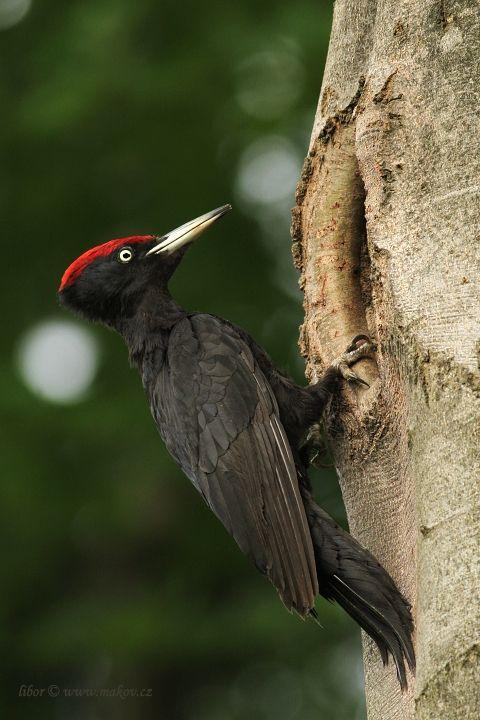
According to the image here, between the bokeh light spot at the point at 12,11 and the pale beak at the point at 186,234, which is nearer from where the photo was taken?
the pale beak at the point at 186,234

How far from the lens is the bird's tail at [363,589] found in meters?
3.07

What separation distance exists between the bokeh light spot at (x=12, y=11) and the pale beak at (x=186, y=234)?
122 inches

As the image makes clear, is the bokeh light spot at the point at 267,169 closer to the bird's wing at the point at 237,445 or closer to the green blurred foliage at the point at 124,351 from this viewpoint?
the green blurred foliage at the point at 124,351

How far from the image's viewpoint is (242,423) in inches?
155

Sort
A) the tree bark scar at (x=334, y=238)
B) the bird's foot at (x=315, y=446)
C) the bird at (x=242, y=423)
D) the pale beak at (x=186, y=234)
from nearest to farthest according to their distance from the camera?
the bird at (x=242, y=423) → the tree bark scar at (x=334, y=238) → the bird's foot at (x=315, y=446) → the pale beak at (x=186, y=234)

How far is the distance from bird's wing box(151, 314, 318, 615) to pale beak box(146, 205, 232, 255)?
386 mm

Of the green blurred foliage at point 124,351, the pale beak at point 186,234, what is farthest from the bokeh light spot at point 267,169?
the pale beak at point 186,234

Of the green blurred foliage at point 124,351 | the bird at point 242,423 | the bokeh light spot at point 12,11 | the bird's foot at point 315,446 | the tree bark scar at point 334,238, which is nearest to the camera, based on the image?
the bird at point 242,423

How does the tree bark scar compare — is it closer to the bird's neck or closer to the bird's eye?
the bird's neck

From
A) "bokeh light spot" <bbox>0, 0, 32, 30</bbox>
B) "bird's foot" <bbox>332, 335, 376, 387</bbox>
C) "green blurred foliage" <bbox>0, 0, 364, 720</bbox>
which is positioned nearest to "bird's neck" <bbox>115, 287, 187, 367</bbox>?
"bird's foot" <bbox>332, 335, 376, 387</bbox>

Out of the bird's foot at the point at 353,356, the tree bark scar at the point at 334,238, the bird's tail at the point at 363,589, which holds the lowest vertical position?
the bird's tail at the point at 363,589

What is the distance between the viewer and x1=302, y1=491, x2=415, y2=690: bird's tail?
3.07 meters

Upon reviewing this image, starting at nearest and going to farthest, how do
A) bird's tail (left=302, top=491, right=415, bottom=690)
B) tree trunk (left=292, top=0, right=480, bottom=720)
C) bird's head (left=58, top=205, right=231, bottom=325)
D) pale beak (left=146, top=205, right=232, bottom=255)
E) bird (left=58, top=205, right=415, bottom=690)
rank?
tree trunk (left=292, top=0, right=480, bottom=720) → bird's tail (left=302, top=491, right=415, bottom=690) → bird (left=58, top=205, right=415, bottom=690) → pale beak (left=146, top=205, right=232, bottom=255) → bird's head (left=58, top=205, right=231, bottom=325)

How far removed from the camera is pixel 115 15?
22.0 ft
